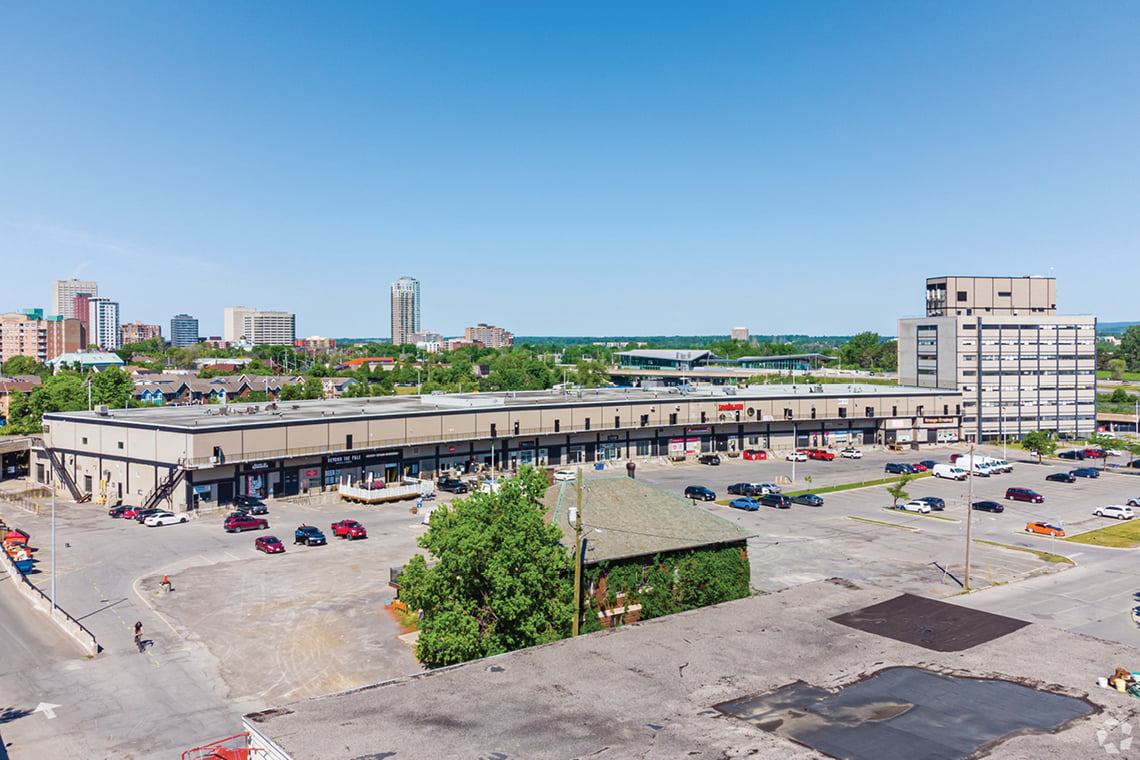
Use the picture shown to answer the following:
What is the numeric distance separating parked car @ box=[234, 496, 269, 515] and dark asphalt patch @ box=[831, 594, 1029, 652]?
48676 mm

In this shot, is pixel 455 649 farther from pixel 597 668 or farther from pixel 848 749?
pixel 848 749

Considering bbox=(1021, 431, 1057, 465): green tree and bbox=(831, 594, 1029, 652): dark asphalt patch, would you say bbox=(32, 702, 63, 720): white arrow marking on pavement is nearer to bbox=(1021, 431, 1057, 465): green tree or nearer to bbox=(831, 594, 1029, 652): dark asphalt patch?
bbox=(831, 594, 1029, 652): dark asphalt patch

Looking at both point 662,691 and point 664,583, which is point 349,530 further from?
point 662,691

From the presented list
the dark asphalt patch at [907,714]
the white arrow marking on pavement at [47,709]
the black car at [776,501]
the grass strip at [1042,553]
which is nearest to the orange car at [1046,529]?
the grass strip at [1042,553]

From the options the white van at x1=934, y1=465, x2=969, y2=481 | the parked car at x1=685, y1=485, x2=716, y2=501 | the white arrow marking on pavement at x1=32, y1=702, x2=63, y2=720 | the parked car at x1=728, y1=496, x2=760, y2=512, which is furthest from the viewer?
the white van at x1=934, y1=465, x2=969, y2=481

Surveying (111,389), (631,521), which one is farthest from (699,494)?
(111,389)

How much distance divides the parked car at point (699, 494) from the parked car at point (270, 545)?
36200mm

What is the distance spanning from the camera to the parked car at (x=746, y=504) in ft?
233

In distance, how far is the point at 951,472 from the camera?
8769 centimetres

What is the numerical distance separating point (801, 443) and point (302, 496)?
63.7 metres

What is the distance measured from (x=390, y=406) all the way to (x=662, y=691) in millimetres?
70461

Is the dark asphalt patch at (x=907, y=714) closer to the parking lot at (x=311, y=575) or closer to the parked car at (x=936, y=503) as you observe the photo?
the parking lot at (x=311, y=575)

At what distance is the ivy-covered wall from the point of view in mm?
36406

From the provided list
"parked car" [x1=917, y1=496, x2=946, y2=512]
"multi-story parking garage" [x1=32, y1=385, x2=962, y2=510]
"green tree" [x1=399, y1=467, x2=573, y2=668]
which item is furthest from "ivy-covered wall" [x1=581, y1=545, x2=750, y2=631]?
"multi-story parking garage" [x1=32, y1=385, x2=962, y2=510]
